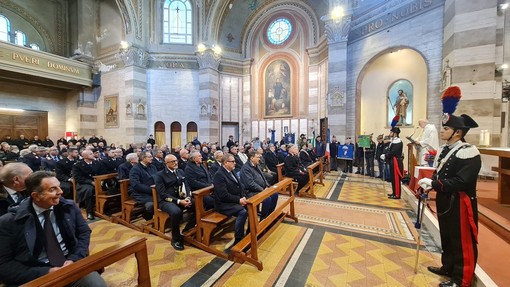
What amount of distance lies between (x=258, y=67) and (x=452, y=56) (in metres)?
11.3

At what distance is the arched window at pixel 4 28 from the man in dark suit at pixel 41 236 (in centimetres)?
1834

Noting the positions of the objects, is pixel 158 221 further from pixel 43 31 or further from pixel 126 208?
pixel 43 31

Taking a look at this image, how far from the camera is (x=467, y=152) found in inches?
93.6

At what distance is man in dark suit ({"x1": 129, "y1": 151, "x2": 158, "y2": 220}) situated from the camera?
428 cm

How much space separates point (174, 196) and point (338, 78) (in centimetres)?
934

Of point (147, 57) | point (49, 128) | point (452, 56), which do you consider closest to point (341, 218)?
point (452, 56)

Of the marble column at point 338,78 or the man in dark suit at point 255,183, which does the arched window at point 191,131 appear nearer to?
the marble column at point 338,78

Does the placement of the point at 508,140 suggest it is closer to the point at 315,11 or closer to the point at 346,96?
the point at 346,96

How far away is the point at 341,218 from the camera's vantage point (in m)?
4.72

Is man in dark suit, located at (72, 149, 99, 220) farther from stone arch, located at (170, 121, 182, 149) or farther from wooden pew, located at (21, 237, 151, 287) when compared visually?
stone arch, located at (170, 121, 182, 149)

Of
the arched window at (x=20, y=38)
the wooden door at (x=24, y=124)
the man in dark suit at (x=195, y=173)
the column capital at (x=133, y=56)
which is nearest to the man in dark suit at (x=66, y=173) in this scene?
the man in dark suit at (x=195, y=173)

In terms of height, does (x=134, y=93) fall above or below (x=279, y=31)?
below

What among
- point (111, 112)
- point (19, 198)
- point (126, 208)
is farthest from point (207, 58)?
point (19, 198)

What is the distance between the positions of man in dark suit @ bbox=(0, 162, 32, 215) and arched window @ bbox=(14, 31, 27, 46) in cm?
1771
